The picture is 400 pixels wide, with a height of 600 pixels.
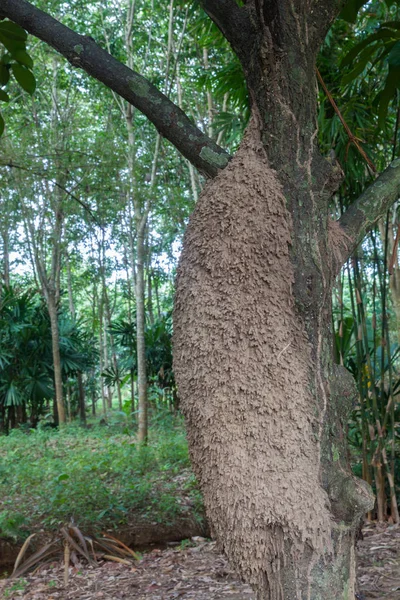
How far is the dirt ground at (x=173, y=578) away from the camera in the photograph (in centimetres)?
314

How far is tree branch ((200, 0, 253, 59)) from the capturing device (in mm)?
1665

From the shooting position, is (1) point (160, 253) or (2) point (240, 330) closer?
(2) point (240, 330)

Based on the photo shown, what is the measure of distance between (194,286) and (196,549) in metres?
3.27

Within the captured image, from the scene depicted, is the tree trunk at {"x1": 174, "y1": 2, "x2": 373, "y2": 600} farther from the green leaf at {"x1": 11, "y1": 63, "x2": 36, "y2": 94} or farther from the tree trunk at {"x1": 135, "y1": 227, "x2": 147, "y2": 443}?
the tree trunk at {"x1": 135, "y1": 227, "x2": 147, "y2": 443}

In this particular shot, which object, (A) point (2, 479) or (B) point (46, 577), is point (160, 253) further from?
(B) point (46, 577)

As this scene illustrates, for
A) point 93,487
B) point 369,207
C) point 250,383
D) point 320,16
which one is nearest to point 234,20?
point 320,16

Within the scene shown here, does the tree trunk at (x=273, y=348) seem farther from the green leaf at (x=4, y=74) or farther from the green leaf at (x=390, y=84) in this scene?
the green leaf at (x=4, y=74)

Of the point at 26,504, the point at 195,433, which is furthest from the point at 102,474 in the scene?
the point at 195,433

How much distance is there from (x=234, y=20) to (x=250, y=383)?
3.45ft

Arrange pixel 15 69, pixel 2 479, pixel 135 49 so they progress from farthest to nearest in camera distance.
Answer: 1. pixel 135 49
2. pixel 2 479
3. pixel 15 69

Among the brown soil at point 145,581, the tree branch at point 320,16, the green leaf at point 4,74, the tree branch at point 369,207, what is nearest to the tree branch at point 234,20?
the tree branch at point 320,16

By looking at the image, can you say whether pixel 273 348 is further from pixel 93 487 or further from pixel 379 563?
pixel 93 487

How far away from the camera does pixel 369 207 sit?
1714 mm

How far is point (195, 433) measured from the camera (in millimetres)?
1547
